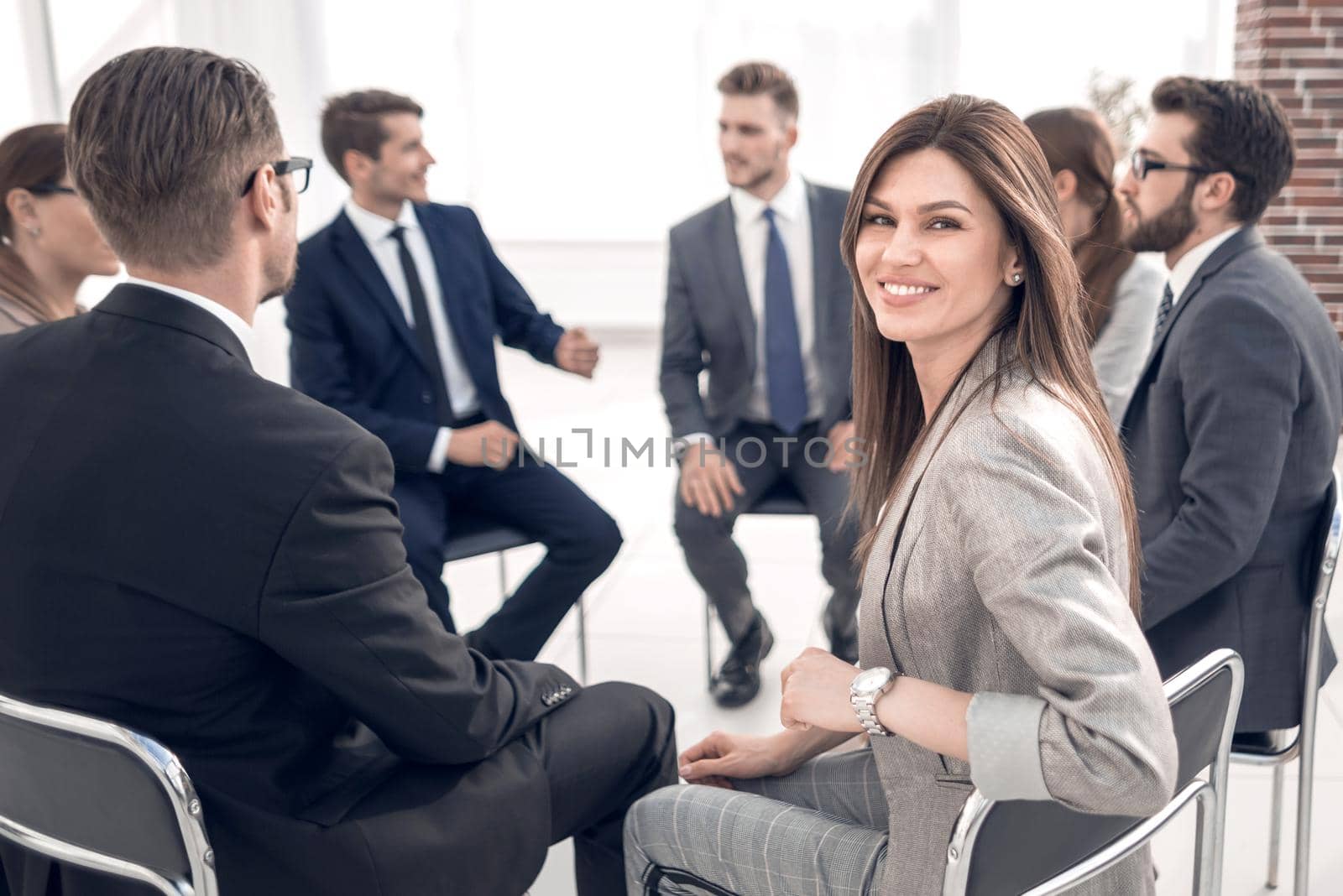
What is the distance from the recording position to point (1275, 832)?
215 cm

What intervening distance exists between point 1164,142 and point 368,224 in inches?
71.3

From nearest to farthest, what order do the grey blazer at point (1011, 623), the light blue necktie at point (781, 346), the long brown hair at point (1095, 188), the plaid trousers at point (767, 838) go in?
1. the grey blazer at point (1011, 623)
2. the plaid trousers at point (767, 838)
3. the long brown hair at point (1095, 188)
4. the light blue necktie at point (781, 346)

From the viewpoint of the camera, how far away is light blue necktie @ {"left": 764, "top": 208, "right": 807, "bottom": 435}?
3039 millimetres

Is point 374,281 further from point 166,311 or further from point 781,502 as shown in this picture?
point 166,311

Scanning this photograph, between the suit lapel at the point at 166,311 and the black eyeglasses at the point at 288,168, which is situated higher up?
the black eyeglasses at the point at 288,168

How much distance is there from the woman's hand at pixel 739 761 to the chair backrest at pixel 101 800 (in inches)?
25.4

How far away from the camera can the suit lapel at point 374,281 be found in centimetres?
286

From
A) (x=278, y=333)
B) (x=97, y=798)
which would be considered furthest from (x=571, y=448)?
(x=97, y=798)

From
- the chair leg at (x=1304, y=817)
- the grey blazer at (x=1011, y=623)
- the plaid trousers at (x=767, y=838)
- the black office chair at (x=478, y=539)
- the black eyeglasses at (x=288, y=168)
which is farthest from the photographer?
the black office chair at (x=478, y=539)

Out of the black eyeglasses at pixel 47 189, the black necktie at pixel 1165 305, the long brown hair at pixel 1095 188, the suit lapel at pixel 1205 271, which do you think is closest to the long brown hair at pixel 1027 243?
the suit lapel at pixel 1205 271

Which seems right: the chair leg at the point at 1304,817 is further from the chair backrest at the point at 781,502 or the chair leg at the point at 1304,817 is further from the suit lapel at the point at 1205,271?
the chair backrest at the point at 781,502

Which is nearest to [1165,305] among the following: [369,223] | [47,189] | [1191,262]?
[1191,262]

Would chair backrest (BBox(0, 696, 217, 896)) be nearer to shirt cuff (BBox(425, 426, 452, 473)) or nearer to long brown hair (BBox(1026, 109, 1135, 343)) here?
shirt cuff (BBox(425, 426, 452, 473))

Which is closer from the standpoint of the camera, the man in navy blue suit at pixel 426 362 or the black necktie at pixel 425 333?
the man in navy blue suit at pixel 426 362
